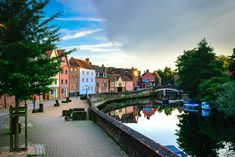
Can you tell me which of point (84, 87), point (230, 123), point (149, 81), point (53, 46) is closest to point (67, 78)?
point (84, 87)

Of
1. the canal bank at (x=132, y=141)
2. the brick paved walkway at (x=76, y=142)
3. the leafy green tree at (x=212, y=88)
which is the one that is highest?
the leafy green tree at (x=212, y=88)

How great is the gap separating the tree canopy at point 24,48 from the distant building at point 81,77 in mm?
56327

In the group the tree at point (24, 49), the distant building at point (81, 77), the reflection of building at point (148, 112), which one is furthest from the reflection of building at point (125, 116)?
the tree at point (24, 49)

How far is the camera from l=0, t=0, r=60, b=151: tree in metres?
10.0

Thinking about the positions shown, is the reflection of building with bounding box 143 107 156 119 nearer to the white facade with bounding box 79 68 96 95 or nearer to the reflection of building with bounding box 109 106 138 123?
the reflection of building with bounding box 109 106 138 123

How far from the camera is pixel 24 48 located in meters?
9.99

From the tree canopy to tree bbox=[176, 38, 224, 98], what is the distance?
35712 millimetres

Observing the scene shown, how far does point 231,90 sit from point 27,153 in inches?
971

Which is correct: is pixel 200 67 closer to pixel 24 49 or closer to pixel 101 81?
pixel 24 49

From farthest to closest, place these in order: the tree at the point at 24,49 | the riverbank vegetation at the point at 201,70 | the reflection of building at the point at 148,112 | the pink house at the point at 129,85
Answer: the pink house at the point at 129,85 < the reflection of building at the point at 148,112 < the riverbank vegetation at the point at 201,70 < the tree at the point at 24,49

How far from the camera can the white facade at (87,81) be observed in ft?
237

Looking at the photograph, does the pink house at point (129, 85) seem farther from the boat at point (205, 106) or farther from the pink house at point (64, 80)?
the boat at point (205, 106)

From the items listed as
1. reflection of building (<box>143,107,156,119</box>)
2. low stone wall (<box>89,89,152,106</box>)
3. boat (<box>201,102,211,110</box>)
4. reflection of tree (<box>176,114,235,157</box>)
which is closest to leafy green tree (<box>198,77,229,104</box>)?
boat (<box>201,102,211,110</box>)

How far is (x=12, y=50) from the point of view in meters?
10.0
